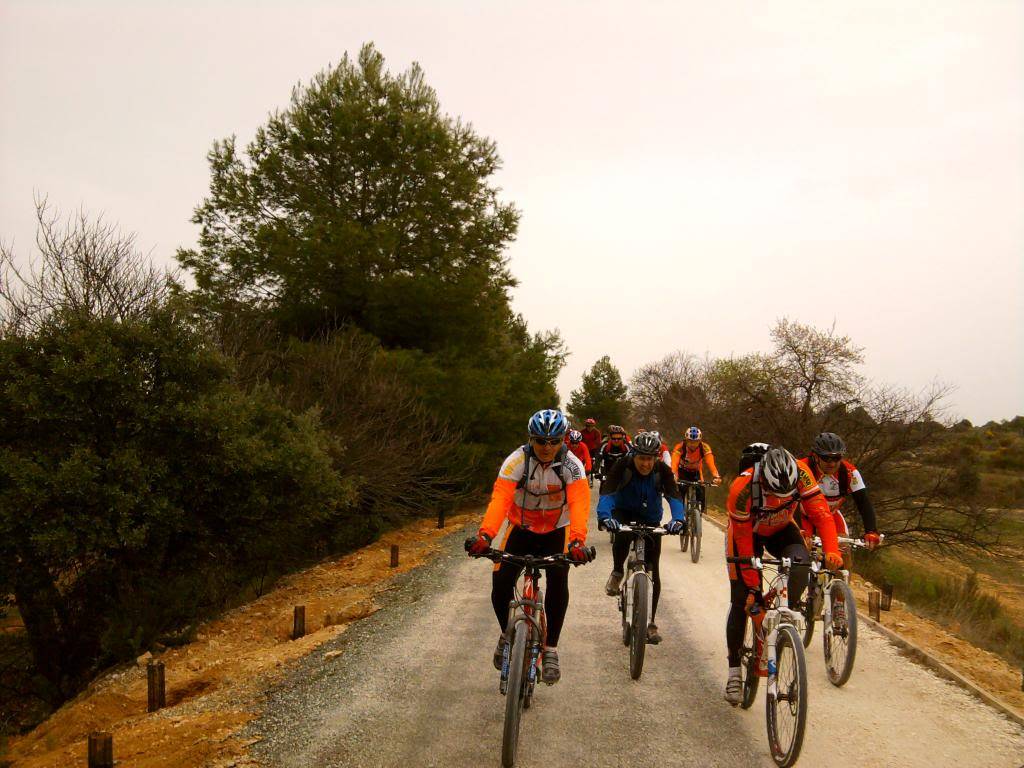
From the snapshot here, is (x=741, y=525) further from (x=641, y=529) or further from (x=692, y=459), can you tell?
(x=692, y=459)

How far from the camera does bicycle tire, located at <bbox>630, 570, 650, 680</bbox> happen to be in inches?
241

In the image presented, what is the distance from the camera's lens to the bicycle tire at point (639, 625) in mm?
6125

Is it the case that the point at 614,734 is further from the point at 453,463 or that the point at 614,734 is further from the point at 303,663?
the point at 453,463

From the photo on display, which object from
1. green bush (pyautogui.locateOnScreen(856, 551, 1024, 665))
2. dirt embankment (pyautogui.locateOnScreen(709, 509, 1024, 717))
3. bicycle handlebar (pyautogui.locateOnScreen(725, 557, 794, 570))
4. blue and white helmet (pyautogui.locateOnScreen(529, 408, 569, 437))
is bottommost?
green bush (pyautogui.locateOnScreen(856, 551, 1024, 665))

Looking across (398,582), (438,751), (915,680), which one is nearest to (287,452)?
(398,582)

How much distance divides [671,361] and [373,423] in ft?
224

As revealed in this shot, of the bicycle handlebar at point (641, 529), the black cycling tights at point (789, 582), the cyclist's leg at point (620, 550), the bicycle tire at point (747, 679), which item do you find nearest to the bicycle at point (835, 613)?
the black cycling tights at point (789, 582)

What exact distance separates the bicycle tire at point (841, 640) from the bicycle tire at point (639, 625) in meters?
1.58

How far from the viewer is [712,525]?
1608 cm

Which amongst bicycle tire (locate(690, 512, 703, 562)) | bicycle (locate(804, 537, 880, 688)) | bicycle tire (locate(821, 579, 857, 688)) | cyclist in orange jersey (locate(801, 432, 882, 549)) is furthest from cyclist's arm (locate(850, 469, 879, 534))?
bicycle tire (locate(690, 512, 703, 562))

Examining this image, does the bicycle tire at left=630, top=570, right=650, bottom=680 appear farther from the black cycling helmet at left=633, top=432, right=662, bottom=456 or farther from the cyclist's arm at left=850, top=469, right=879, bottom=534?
the cyclist's arm at left=850, top=469, right=879, bottom=534

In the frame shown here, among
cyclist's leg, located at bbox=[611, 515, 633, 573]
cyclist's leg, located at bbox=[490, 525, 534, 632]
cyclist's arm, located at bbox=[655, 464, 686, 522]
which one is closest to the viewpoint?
cyclist's leg, located at bbox=[490, 525, 534, 632]

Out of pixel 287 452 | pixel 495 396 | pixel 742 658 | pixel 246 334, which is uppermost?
pixel 246 334

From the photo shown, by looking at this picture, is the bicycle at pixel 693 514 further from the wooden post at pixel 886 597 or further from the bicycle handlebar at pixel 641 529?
the bicycle handlebar at pixel 641 529
